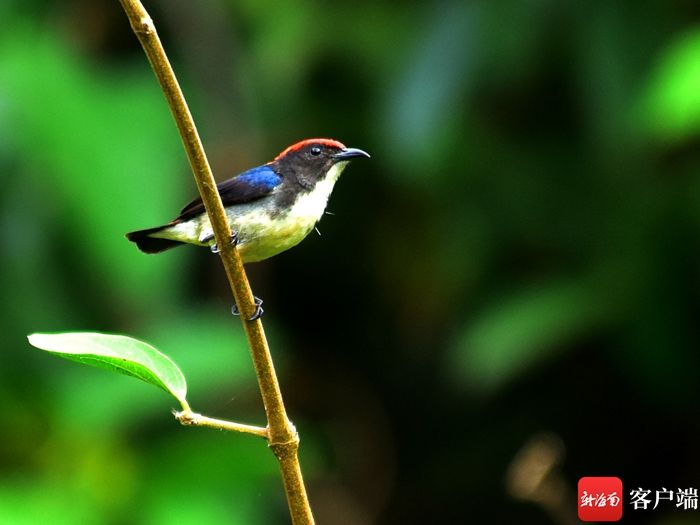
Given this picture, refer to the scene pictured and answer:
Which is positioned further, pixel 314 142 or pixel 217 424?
pixel 314 142

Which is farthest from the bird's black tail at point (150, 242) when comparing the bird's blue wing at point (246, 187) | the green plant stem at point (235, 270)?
the green plant stem at point (235, 270)

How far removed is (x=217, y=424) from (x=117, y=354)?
0.21 m

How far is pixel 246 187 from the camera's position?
3229mm

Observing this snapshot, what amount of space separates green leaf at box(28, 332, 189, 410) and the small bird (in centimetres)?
107

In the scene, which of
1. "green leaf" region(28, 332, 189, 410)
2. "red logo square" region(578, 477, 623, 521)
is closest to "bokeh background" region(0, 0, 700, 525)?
"red logo square" region(578, 477, 623, 521)

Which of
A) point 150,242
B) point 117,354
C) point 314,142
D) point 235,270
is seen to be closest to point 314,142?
point 314,142

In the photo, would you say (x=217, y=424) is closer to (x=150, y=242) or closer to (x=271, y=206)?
(x=271, y=206)

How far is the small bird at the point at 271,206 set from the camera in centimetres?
303

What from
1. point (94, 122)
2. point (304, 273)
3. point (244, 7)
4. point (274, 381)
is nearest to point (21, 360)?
point (94, 122)

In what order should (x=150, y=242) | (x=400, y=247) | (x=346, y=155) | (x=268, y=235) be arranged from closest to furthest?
(x=268, y=235), (x=346, y=155), (x=150, y=242), (x=400, y=247)

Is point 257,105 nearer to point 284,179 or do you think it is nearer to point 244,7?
point 244,7

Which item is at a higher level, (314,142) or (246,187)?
(314,142)

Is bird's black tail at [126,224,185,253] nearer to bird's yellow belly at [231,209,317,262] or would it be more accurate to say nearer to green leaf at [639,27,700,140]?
bird's yellow belly at [231,209,317,262]

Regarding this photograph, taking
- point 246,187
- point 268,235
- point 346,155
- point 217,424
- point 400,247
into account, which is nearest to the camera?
point 217,424
